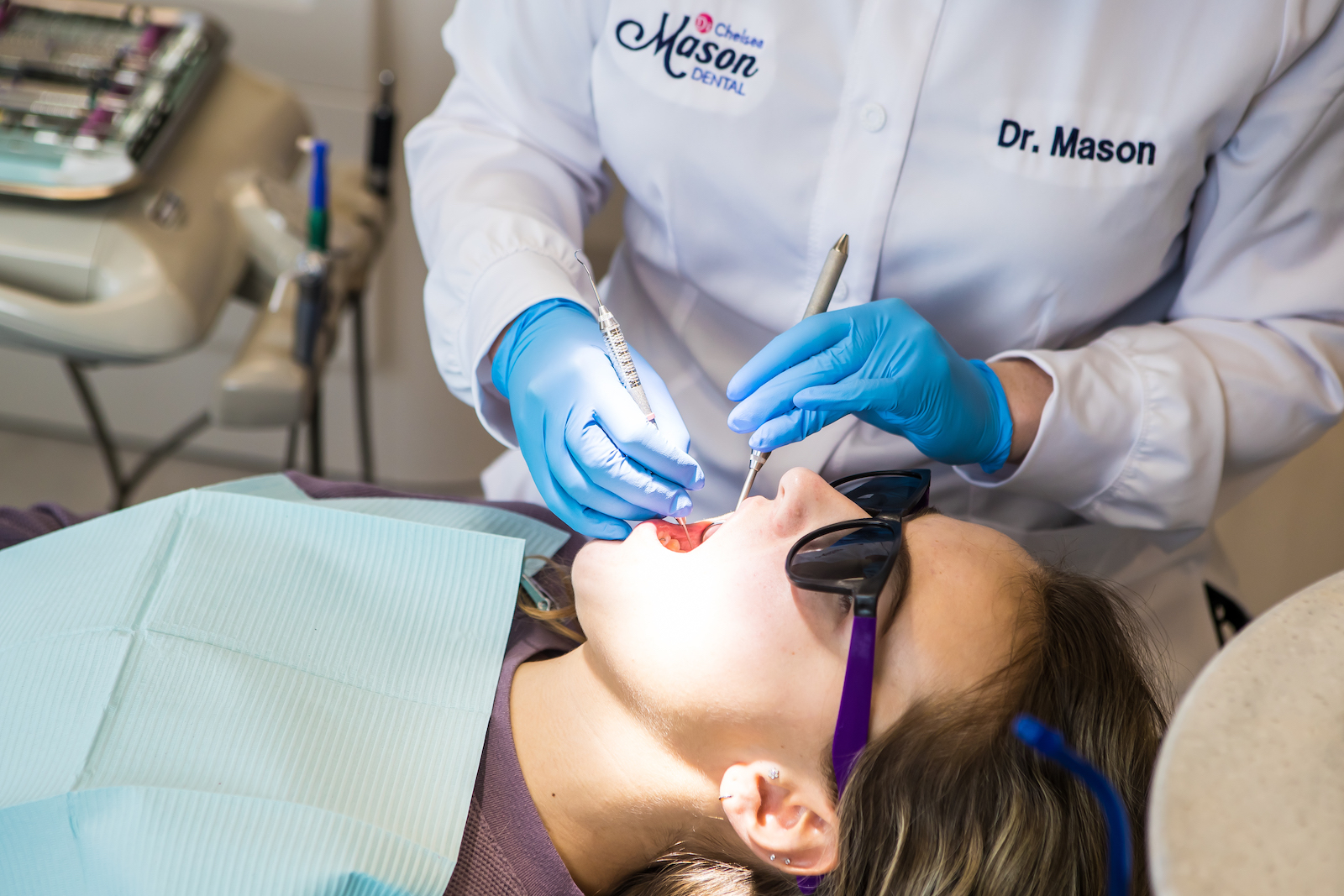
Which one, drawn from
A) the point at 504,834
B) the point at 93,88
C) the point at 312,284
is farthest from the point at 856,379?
the point at 93,88

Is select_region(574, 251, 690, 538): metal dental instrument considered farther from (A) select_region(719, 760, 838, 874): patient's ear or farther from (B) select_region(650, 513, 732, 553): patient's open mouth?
(A) select_region(719, 760, 838, 874): patient's ear

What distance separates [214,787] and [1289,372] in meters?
1.08

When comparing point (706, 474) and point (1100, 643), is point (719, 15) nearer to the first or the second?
point (706, 474)

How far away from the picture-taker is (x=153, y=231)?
4.25ft

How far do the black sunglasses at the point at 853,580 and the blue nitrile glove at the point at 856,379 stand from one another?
0.36ft

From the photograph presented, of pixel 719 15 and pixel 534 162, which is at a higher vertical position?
pixel 719 15

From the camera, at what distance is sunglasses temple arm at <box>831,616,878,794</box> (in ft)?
2.64

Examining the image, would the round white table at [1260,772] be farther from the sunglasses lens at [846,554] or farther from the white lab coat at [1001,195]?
the white lab coat at [1001,195]

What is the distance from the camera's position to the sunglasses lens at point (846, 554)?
2.68 ft

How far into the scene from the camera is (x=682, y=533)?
924mm

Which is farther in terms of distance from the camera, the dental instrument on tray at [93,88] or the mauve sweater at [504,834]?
the dental instrument on tray at [93,88]

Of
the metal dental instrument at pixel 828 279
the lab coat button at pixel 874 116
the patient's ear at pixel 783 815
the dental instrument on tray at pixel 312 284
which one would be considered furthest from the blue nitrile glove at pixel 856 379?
the dental instrument on tray at pixel 312 284

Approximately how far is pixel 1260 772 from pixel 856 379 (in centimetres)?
56

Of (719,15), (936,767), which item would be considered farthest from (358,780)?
(719,15)
